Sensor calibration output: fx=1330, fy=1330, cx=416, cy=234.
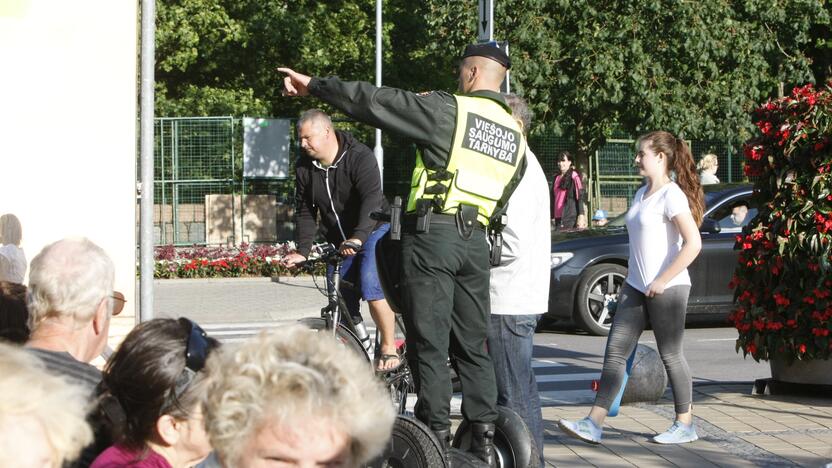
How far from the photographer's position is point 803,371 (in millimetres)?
8797

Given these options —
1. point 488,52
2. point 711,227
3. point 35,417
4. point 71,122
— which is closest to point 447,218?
point 488,52

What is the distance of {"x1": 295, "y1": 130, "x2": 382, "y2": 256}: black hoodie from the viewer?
25.8ft

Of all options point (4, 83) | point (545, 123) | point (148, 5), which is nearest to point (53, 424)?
point (148, 5)

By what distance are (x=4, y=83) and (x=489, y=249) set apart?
5.86 metres

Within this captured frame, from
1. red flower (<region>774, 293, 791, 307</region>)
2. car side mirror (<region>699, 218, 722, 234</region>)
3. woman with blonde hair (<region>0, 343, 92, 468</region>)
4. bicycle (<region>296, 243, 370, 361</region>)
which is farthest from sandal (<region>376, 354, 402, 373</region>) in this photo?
car side mirror (<region>699, 218, 722, 234</region>)

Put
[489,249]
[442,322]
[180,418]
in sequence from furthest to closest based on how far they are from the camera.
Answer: [489,249] < [442,322] < [180,418]

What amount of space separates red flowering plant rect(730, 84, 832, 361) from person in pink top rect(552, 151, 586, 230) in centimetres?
963

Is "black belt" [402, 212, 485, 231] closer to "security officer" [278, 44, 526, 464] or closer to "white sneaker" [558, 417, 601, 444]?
"security officer" [278, 44, 526, 464]

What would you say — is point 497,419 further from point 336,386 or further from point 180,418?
point 336,386

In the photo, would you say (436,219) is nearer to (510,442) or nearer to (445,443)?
(445,443)

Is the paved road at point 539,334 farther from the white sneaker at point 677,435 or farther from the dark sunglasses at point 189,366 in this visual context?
the dark sunglasses at point 189,366

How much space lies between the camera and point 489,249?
573 cm

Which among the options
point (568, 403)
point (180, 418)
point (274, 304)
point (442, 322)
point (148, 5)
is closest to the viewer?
point (180, 418)

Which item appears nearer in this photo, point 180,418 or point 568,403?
point 180,418
